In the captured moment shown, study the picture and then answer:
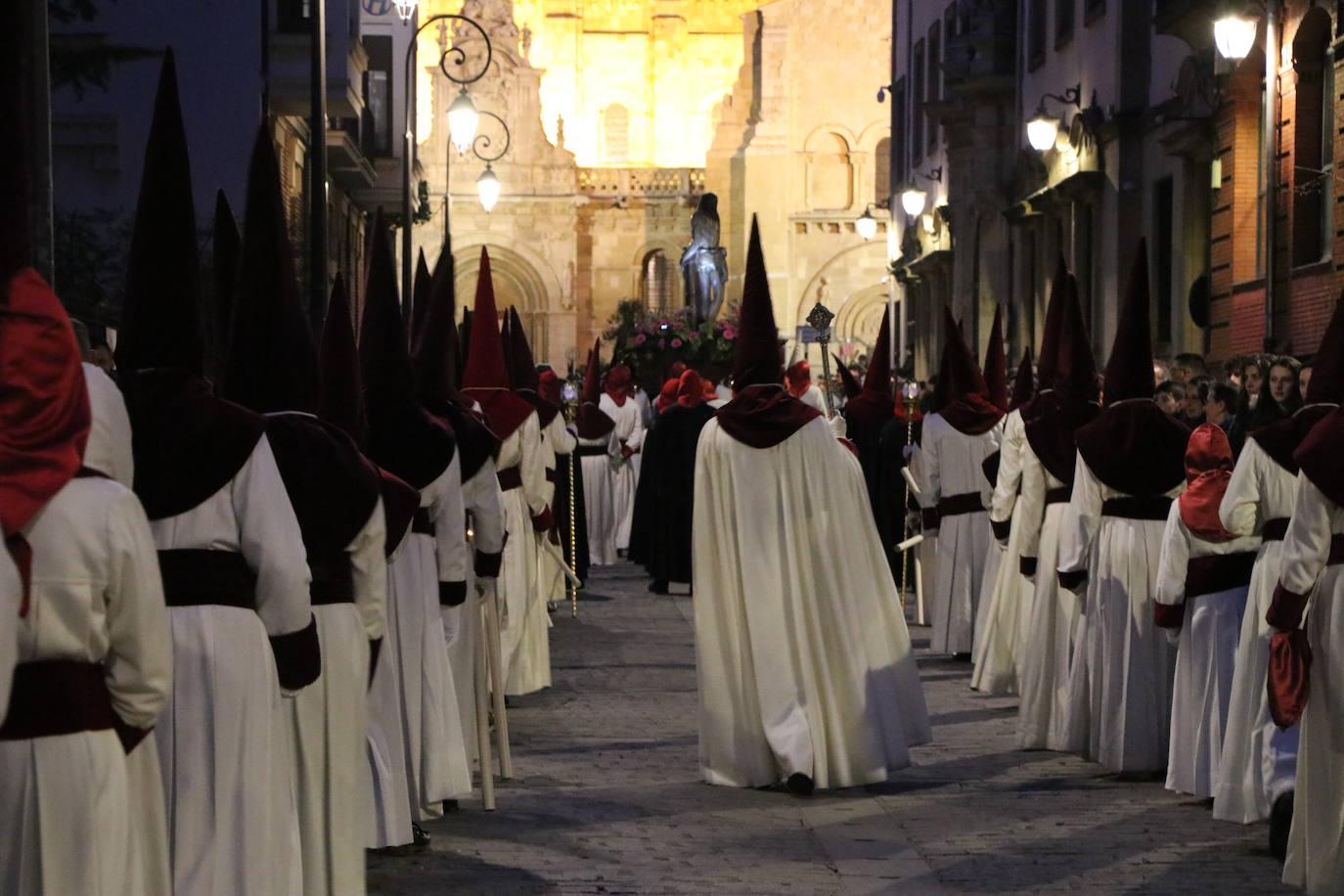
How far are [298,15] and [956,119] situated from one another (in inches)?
531

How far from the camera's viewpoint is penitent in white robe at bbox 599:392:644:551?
27.5m

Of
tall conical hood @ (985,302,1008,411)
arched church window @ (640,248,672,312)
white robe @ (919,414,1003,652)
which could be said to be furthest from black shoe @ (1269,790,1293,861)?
arched church window @ (640,248,672,312)

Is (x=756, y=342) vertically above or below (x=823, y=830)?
above

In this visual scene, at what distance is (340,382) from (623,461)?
19439 mm

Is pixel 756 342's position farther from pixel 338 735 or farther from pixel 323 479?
pixel 338 735

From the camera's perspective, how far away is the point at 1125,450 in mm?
10719

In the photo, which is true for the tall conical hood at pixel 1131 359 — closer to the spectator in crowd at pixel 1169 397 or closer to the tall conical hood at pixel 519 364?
the spectator in crowd at pixel 1169 397

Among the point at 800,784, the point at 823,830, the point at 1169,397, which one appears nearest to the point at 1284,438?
the point at 823,830

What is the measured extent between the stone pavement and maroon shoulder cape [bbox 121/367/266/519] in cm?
264

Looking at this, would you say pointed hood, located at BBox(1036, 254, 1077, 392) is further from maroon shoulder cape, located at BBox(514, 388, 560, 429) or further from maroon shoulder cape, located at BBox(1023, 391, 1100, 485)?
maroon shoulder cape, located at BBox(514, 388, 560, 429)

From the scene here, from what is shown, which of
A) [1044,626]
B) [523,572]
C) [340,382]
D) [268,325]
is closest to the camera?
[268,325]

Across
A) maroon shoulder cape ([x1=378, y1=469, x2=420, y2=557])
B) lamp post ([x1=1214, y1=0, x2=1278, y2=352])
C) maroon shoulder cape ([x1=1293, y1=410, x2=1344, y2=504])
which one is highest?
lamp post ([x1=1214, y1=0, x2=1278, y2=352])

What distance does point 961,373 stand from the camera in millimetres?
15727

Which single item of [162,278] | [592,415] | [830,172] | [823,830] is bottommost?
[823,830]
